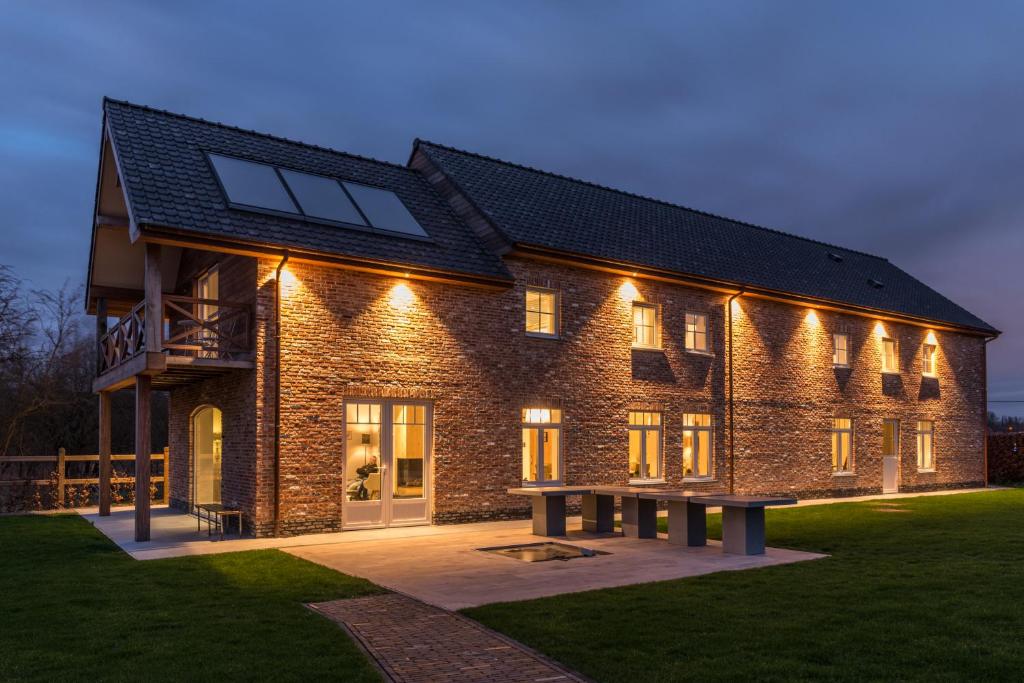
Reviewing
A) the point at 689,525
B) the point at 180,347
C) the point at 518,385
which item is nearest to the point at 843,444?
the point at 518,385

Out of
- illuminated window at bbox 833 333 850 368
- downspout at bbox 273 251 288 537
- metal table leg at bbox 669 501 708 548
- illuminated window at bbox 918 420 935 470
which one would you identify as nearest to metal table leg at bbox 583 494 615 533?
metal table leg at bbox 669 501 708 548

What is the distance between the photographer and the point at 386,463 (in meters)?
14.6

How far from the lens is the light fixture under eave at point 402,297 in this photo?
1475 centimetres

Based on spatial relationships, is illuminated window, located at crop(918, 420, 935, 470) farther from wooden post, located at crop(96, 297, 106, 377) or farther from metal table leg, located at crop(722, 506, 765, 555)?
wooden post, located at crop(96, 297, 106, 377)

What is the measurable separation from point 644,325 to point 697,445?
10.7ft


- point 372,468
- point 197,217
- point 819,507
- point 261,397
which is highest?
point 197,217

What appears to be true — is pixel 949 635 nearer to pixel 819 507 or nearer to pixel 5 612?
pixel 5 612

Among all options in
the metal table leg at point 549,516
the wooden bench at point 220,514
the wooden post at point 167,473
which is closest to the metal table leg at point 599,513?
the metal table leg at point 549,516

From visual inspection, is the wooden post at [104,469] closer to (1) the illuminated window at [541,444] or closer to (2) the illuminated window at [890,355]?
(1) the illuminated window at [541,444]

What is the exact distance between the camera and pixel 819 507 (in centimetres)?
1911

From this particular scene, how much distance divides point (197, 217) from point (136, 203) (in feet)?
2.94

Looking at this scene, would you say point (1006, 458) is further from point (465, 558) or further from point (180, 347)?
point (180, 347)

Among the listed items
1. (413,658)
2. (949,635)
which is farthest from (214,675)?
(949,635)

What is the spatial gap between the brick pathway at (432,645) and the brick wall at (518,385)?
585 cm
